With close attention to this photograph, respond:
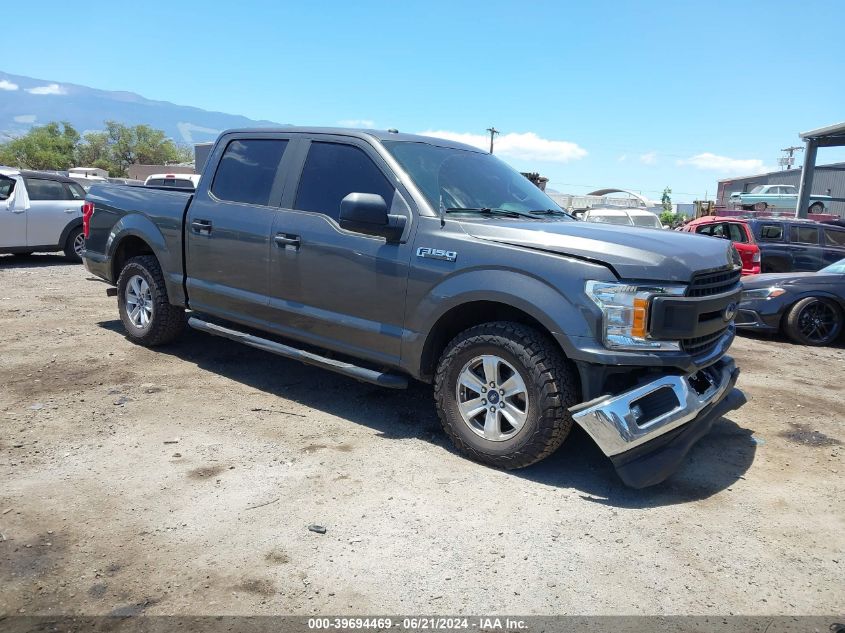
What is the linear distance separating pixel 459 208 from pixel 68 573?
2997 mm

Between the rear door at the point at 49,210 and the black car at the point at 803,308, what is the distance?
11.4 m

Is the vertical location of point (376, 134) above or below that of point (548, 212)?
above

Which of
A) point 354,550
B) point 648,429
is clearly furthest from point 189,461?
point 648,429

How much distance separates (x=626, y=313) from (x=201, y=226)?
362 centimetres

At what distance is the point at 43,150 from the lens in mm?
73625

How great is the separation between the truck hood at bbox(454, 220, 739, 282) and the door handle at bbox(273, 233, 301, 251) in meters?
1.34

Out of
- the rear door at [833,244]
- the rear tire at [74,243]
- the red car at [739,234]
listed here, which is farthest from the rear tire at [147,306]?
the rear door at [833,244]

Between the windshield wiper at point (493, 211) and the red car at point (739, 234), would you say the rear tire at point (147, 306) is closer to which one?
the windshield wiper at point (493, 211)

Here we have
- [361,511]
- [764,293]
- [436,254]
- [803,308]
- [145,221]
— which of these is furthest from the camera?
[764,293]

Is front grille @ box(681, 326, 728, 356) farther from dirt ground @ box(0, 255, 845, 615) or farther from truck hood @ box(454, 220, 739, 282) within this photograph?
dirt ground @ box(0, 255, 845, 615)

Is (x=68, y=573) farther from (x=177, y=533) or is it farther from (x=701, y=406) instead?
(x=701, y=406)

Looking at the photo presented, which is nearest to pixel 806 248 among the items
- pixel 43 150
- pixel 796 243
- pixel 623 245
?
pixel 796 243

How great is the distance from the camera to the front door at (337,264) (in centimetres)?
441

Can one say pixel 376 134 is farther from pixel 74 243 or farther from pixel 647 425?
pixel 74 243
